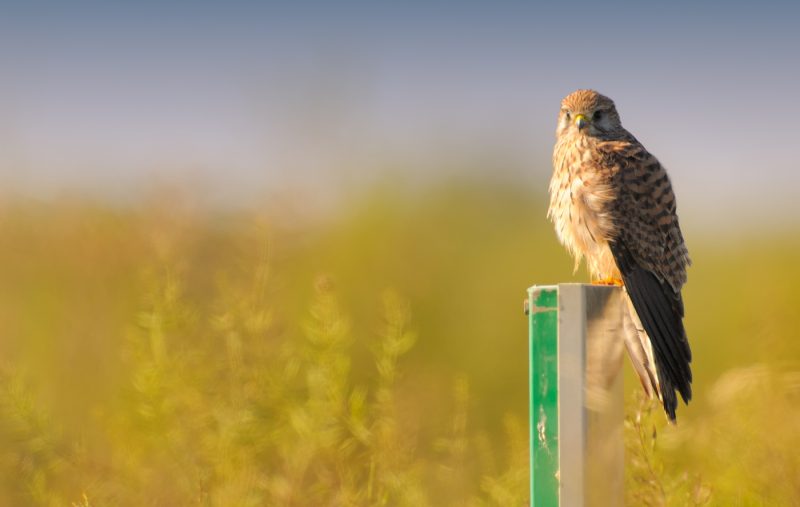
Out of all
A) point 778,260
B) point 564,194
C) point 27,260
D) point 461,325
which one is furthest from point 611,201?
point 778,260

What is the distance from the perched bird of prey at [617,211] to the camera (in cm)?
345

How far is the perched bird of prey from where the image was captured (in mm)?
3453

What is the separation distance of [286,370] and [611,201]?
136 centimetres

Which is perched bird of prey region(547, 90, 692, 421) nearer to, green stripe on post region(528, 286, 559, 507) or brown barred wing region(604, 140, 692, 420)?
brown barred wing region(604, 140, 692, 420)

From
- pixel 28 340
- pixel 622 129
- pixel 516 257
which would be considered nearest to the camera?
pixel 622 129

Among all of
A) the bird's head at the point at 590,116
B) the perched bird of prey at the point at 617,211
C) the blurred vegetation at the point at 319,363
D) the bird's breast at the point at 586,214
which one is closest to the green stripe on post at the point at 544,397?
the blurred vegetation at the point at 319,363

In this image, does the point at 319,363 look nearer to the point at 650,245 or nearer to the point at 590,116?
the point at 650,245

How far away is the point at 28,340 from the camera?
487cm

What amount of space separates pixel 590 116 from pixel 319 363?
159 cm

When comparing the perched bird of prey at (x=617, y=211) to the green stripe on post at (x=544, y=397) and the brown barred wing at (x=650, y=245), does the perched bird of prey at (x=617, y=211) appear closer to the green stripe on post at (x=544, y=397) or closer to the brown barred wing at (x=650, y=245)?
the brown barred wing at (x=650, y=245)

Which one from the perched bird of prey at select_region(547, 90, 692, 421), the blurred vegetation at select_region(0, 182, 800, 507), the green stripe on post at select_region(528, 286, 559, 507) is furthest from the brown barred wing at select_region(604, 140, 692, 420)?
the green stripe on post at select_region(528, 286, 559, 507)

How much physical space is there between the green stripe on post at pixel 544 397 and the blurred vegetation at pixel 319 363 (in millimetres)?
321

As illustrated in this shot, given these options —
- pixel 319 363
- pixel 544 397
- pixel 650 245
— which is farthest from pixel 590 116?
pixel 544 397

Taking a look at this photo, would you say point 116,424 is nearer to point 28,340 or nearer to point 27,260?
point 28,340
